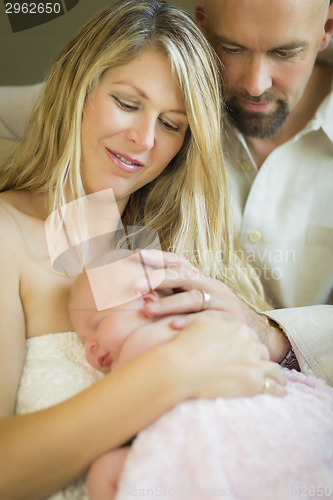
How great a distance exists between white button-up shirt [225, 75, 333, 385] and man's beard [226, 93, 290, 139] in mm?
36

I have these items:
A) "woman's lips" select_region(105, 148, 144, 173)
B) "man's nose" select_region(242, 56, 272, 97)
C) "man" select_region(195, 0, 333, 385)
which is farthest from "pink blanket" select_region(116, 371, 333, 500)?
"man's nose" select_region(242, 56, 272, 97)

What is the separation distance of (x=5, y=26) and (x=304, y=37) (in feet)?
2.51

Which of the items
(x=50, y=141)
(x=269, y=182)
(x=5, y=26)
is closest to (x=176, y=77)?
(x=50, y=141)

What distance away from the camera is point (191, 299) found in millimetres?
993

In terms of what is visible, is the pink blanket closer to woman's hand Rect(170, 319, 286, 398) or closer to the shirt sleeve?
woman's hand Rect(170, 319, 286, 398)

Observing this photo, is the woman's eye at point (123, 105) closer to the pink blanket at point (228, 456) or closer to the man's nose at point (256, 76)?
the man's nose at point (256, 76)

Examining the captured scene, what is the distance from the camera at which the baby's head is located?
35.6 inches

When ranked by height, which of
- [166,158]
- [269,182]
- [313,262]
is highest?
[166,158]

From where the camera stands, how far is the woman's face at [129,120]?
1.12 metres

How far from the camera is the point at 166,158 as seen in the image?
1.27 metres

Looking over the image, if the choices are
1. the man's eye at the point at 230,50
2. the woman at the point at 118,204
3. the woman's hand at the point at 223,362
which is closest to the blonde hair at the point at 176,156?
the woman at the point at 118,204

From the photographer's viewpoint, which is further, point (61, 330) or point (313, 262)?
point (313, 262)

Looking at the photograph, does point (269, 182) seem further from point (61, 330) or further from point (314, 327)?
point (61, 330)

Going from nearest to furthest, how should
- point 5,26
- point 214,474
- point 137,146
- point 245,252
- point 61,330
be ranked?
point 214,474, point 61,330, point 137,146, point 5,26, point 245,252
